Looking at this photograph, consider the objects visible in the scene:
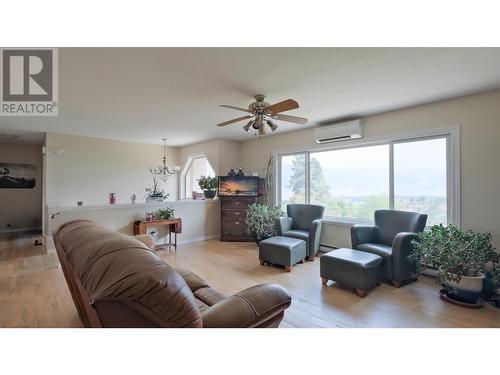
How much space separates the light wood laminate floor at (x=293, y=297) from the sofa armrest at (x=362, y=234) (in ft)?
2.00

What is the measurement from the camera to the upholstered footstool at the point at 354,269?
258 centimetres

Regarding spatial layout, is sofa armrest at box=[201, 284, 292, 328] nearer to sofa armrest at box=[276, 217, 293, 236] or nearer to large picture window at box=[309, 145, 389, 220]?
sofa armrest at box=[276, 217, 293, 236]

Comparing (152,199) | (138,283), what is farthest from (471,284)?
(152,199)

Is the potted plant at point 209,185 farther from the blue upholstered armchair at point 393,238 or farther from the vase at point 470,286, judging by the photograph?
the vase at point 470,286

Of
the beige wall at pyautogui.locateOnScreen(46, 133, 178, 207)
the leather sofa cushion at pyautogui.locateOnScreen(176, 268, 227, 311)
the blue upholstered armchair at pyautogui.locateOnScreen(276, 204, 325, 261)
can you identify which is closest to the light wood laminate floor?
the blue upholstered armchair at pyautogui.locateOnScreen(276, 204, 325, 261)

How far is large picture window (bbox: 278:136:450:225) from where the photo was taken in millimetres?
3242

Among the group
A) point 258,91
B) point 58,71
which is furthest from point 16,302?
point 258,91

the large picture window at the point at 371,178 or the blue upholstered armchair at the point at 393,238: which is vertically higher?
the large picture window at the point at 371,178

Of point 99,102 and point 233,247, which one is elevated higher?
point 99,102

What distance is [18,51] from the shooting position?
192 centimetres

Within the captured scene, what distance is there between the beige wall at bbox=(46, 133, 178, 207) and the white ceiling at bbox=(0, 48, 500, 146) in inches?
52.1

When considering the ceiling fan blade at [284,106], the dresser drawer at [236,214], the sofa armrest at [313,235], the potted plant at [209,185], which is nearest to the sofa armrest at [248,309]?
the ceiling fan blade at [284,106]
